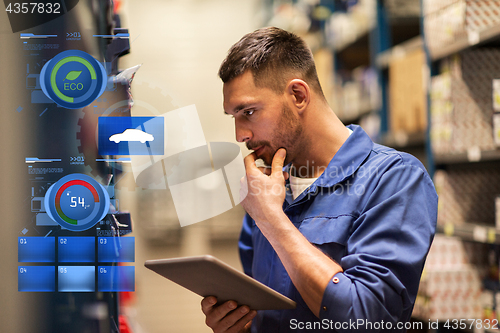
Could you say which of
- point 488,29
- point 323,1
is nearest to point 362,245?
point 488,29

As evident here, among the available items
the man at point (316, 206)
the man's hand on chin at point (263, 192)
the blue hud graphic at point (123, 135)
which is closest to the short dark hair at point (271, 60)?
the man at point (316, 206)

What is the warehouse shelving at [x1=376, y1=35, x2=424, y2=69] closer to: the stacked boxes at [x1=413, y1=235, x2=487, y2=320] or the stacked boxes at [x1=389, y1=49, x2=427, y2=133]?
the stacked boxes at [x1=389, y1=49, x2=427, y2=133]

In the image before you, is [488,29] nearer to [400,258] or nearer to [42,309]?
[400,258]

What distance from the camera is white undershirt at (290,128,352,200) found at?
3.98 feet

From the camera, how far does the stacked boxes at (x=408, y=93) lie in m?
2.47

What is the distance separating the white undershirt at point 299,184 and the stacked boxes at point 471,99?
4.01 feet

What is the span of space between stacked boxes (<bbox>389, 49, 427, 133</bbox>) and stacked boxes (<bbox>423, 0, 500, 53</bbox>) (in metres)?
0.15

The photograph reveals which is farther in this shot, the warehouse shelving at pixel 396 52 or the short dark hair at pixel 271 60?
the warehouse shelving at pixel 396 52

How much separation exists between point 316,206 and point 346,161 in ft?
0.50

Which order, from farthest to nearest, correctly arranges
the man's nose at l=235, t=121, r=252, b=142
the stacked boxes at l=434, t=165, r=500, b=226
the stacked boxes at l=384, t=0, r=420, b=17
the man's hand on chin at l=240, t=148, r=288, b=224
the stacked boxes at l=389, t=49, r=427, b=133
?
1. the stacked boxes at l=384, t=0, r=420, b=17
2. the stacked boxes at l=389, t=49, r=427, b=133
3. the stacked boxes at l=434, t=165, r=500, b=226
4. the man's nose at l=235, t=121, r=252, b=142
5. the man's hand on chin at l=240, t=148, r=288, b=224

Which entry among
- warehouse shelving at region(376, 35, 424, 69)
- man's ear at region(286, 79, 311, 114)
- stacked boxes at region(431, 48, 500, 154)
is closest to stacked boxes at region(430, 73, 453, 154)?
stacked boxes at region(431, 48, 500, 154)

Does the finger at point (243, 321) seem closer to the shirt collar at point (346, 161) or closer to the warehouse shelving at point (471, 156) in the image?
the shirt collar at point (346, 161)

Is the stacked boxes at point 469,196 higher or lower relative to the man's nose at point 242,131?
lower

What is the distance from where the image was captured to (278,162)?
1.09 meters
